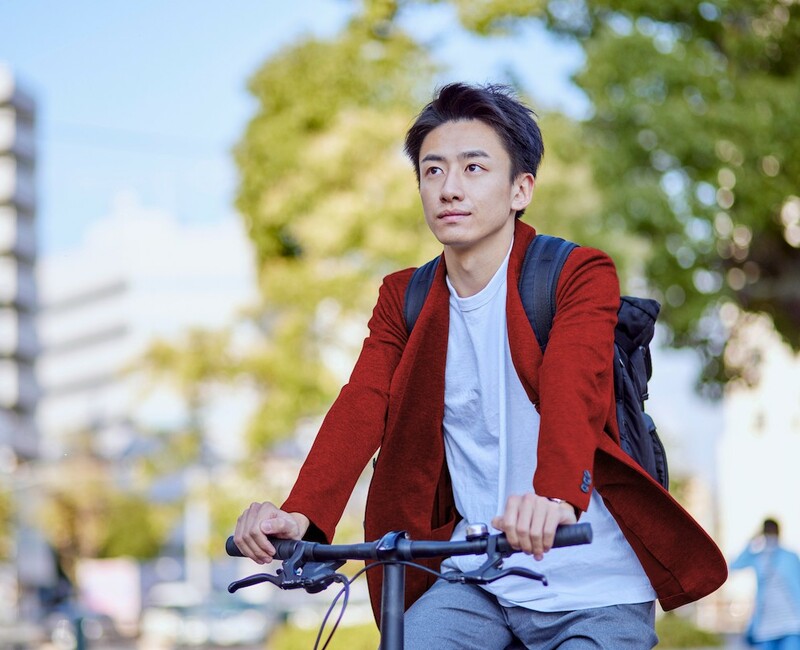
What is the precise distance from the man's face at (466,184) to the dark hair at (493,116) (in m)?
0.02

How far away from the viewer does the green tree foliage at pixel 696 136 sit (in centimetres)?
1415

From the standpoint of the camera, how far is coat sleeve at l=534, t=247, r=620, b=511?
2625 mm

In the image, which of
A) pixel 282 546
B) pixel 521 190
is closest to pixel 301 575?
pixel 282 546

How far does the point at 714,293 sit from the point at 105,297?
84.5m

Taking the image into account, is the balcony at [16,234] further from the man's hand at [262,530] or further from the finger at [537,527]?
the finger at [537,527]

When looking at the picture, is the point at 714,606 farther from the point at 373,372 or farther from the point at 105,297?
the point at 105,297

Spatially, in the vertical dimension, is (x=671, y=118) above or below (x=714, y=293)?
above

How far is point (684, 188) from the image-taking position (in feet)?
47.2

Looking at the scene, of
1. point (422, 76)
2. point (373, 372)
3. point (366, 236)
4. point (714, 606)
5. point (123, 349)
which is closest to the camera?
point (373, 372)

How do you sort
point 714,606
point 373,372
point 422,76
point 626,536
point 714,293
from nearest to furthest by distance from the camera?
1. point 626,536
2. point 373,372
3. point 714,293
4. point 422,76
5. point 714,606

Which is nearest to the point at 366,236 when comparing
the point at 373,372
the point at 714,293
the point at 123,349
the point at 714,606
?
the point at 714,293

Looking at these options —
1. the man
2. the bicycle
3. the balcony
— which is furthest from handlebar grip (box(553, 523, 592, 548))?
the balcony

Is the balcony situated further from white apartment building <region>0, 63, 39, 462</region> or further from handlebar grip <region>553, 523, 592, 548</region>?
handlebar grip <region>553, 523, 592, 548</region>

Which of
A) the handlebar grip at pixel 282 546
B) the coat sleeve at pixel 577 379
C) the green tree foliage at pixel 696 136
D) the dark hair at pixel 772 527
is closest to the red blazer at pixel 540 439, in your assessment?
the coat sleeve at pixel 577 379
